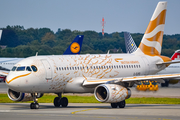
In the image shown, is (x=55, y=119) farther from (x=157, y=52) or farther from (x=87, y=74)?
(x=157, y=52)

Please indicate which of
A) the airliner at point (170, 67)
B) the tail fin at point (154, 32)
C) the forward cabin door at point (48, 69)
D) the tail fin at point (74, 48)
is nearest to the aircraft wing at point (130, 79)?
the forward cabin door at point (48, 69)

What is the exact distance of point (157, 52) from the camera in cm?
4028

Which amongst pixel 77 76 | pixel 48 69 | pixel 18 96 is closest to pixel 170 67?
pixel 77 76

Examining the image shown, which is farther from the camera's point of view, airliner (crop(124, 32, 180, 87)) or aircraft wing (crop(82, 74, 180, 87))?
airliner (crop(124, 32, 180, 87))

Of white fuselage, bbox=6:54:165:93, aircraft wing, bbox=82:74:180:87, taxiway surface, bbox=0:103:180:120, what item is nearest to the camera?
taxiway surface, bbox=0:103:180:120

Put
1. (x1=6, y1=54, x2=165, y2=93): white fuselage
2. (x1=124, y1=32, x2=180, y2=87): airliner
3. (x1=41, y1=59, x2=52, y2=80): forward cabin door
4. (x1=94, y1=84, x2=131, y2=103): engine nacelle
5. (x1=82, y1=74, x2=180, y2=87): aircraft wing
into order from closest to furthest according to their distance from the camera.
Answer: (x1=6, y1=54, x2=165, y2=93): white fuselage → (x1=94, y1=84, x2=131, y2=103): engine nacelle → (x1=41, y1=59, x2=52, y2=80): forward cabin door → (x1=82, y1=74, x2=180, y2=87): aircraft wing → (x1=124, y1=32, x2=180, y2=87): airliner

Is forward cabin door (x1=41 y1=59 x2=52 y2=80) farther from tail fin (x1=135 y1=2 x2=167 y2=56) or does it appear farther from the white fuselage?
tail fin (x1=135 y1=2 x2=167 y2=56)

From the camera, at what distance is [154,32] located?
39625 millimetres

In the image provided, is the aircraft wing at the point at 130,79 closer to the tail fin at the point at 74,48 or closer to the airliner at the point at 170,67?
the tail fin at the point at 74,48

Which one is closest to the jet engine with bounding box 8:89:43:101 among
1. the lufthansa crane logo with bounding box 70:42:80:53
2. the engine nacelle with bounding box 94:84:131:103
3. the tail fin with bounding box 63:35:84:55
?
the engine nacelle with bounding box 94:84:131:103

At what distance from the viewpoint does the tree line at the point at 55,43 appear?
110 m

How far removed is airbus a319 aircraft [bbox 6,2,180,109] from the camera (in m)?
28.5

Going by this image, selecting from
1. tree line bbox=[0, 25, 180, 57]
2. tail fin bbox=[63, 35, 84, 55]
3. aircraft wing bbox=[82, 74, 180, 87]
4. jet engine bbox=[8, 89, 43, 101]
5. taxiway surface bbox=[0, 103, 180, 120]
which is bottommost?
taxiway surface bbox=[0, 103, 180, 120]

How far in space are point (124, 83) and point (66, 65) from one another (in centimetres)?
505
